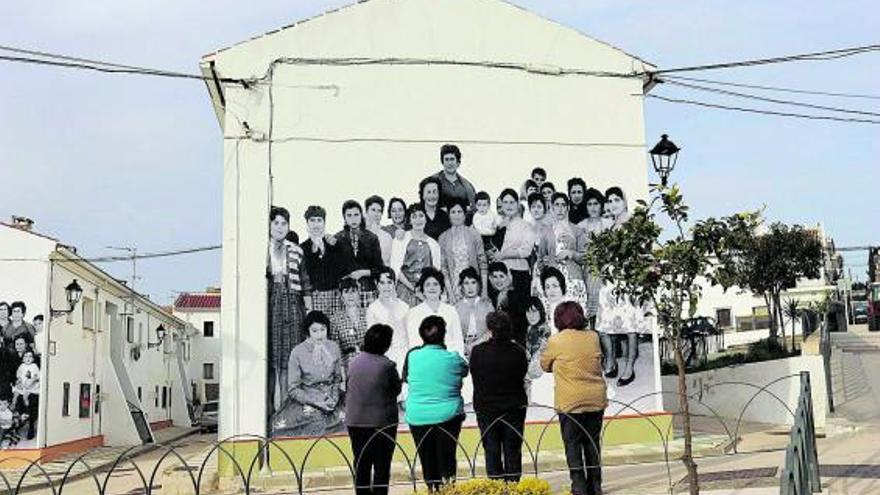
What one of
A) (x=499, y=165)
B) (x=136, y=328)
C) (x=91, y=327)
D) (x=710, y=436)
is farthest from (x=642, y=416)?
(x=136, y=328)

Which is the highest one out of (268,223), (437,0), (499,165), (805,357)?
(437,0)

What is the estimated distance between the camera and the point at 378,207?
1364cm

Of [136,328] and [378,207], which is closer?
[378,207]

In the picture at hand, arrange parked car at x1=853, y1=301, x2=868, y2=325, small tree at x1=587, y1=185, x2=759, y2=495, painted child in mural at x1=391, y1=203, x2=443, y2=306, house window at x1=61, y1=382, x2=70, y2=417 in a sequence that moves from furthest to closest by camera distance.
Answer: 1. parked car at x1=853, y1=301, x2=868, y2=325
2. house window at x1=61, y1=382, x2=70, y2=417
3. painted child in mural at x1=391, y1=203, x2=443, y2=306
4. small tree at x1=587, y1=185, x2=759, y2=495

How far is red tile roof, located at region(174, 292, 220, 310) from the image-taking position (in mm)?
53594

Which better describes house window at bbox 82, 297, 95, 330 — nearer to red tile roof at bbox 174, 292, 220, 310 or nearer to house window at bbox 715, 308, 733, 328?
red tile roof at bbox 174, 292, 220, 310

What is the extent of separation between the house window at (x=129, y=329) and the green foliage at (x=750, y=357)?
63.6 ft

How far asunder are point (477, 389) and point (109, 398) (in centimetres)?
2294

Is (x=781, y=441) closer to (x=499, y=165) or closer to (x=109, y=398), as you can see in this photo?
(x=499, y=165)

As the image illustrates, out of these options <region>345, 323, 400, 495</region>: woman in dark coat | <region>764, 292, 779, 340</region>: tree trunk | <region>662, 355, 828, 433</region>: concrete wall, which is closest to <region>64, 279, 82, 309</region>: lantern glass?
<region>662, 355, 828, 433</region>: concrete wall

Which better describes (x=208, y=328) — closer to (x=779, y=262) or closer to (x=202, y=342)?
(x=202, y=342)

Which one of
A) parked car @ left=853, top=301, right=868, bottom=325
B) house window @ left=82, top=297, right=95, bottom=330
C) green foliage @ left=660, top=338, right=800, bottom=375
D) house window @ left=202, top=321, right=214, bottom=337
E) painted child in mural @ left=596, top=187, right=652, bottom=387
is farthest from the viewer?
parked car @ left=853, top=301, right=868, bottom=325

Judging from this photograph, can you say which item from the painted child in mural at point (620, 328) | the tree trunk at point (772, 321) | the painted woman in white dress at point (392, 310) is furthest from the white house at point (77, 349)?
the tree trunk at point (772, 321)

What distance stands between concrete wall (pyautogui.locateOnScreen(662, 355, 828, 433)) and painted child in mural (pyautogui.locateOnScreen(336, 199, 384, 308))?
21.5 feet
